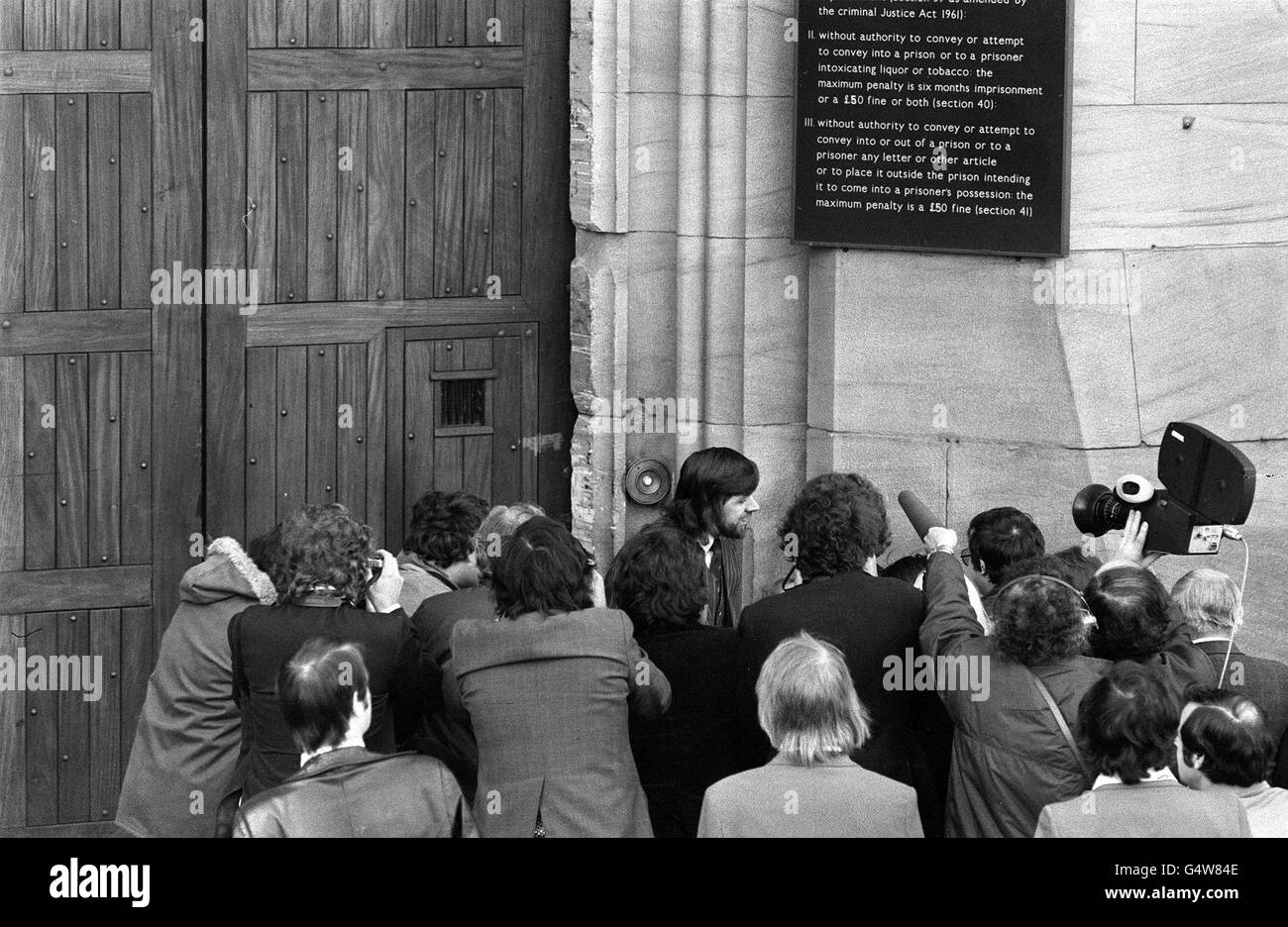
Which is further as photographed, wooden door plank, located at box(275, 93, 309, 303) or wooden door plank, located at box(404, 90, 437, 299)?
wooden door plank, located at box(404, 90, 437, 299)

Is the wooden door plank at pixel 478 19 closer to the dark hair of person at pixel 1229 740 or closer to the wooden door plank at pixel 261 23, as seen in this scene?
the wooden door plank at pixel 261 23

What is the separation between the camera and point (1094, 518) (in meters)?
5.36

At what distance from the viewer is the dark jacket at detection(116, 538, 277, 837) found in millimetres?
4949

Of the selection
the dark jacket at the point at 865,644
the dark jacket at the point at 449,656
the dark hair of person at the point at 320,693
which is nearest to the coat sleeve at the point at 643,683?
the dark jacket at the point at 865,644

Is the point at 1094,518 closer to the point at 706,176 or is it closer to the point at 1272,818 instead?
the point at 1272,818

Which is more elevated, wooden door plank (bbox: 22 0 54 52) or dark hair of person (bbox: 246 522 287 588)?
wooden door plank (bbox: 22 0 54 52)

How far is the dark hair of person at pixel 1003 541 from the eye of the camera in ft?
16.6

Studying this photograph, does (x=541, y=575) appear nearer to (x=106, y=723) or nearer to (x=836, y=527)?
(x=836, y=527)

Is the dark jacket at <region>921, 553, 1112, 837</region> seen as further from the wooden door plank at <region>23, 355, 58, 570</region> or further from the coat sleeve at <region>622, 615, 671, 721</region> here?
the wooden door plank at <region>23, 355, 58, 570</region>

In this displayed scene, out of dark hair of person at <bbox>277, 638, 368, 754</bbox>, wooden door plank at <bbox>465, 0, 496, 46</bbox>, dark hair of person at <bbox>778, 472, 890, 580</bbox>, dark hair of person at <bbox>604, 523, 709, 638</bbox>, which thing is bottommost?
dark hair of person at <bbox>277, 638, 368, 754</bbox>

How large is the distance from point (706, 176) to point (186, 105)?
6.23 feet

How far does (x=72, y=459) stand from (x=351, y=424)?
1.00 m

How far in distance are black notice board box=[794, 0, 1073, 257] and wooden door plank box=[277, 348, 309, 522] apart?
1956 millimetres

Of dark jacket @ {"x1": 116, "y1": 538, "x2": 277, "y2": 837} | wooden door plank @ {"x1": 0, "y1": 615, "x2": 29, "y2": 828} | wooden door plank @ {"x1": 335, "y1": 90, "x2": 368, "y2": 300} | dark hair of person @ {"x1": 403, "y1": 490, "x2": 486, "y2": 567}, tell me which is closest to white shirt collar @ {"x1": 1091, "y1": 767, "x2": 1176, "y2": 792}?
dark hair of person @ {"x1": 403, "y1": 490, "x2": 486, "y2": 567}
